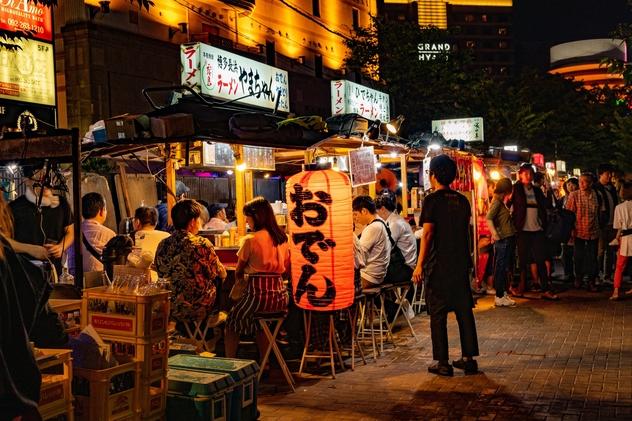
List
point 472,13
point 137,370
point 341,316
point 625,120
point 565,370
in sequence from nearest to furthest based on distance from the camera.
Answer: point 137,370, point 565,370, point 341,316, point 625,120, point 472,13

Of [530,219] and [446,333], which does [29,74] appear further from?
[446,333]

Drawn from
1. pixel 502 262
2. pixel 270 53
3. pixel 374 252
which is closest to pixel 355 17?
pixel 270 53

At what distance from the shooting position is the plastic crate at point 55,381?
12.4 feet

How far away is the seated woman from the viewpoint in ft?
24.3

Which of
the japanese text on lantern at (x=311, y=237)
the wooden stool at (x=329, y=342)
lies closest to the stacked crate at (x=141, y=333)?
the japanese text on lantern at (x=311, y=237)

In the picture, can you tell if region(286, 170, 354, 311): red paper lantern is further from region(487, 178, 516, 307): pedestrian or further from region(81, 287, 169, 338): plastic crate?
region(487, 178, 516, 307): pedestrian

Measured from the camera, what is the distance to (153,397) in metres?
4.81

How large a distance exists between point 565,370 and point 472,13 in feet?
412

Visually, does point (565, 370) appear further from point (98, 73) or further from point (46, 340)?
point (98, 73)

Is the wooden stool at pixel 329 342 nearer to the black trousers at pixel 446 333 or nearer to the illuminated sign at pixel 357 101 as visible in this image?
the black trousers at pixel 446 333

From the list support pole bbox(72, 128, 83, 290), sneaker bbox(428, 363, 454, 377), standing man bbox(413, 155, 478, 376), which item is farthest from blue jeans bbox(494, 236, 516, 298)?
support pole bbox(72, 128, 83, 290)

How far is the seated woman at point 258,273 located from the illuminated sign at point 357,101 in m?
9.82

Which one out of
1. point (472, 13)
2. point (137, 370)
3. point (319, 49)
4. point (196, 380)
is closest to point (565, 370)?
point (196, 380)

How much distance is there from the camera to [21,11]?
1405cm
